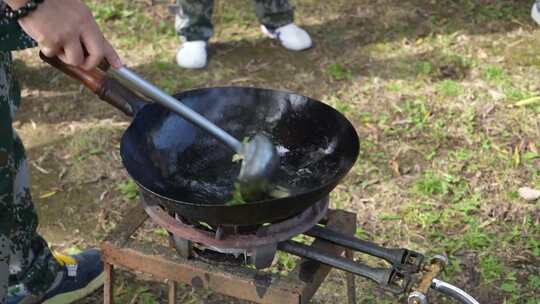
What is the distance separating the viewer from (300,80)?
4137mm

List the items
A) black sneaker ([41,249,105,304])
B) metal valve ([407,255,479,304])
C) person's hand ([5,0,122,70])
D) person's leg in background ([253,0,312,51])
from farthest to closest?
person's leg in background ([253,0,312,51]) < black sneaker ([41,249,105,304]) < metal valve ([407,255,479,304]) < person's hand ([5,0,122,70])

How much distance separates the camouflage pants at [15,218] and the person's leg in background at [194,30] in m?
1.95

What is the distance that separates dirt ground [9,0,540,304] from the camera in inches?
116

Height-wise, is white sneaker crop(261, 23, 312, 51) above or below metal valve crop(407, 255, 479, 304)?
below

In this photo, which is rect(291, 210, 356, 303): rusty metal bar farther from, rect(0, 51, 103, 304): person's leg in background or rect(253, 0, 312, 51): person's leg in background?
rect(253, 0, 312, 51): person's leg in background

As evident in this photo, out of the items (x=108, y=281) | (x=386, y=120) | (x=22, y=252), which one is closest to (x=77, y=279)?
(x=22, y=252)

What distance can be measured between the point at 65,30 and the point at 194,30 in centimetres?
275

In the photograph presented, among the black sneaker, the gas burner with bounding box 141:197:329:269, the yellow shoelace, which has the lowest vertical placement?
the black sneaker

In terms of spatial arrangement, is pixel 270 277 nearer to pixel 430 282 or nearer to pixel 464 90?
pixel 430 282

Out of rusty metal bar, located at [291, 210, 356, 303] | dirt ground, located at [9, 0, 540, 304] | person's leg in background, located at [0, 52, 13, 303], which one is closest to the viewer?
rusty metal bar, located at [291, 210, 356, 303]

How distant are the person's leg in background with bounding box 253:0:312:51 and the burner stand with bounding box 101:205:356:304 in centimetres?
252

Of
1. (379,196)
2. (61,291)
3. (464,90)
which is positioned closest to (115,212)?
(61,291)

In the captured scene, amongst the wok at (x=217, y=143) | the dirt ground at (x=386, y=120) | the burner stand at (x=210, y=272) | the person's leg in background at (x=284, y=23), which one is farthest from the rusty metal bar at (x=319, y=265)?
the person's leg in background at (x=284, y=23)

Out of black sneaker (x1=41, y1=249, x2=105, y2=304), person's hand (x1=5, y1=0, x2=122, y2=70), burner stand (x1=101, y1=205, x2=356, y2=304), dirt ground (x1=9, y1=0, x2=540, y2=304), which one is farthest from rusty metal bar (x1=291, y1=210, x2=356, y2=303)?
black sneaker (x1=41, y1=249, x2=105, y2=304)
